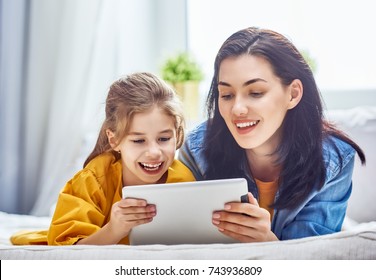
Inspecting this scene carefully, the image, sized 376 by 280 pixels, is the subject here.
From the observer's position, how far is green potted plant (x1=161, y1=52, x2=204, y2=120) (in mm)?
1071

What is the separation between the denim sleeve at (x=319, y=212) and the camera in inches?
33.4

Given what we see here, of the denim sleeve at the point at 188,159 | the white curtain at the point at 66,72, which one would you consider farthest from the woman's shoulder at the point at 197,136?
the white curtain at the point at 66,72

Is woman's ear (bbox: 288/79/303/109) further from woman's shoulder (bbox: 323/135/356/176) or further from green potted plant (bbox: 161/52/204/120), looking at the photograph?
green potted plant (bbox: 161/52/204/120)

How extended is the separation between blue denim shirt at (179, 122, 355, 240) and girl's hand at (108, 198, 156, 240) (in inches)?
6.0

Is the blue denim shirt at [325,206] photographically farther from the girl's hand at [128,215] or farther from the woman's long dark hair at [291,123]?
the girl's hand at [128,215]

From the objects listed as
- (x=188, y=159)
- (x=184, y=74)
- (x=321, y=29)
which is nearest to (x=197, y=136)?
(x=188, y=159)

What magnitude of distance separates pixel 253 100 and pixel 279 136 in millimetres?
69

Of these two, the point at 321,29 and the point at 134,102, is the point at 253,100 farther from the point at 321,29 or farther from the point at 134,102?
the point at 321,29

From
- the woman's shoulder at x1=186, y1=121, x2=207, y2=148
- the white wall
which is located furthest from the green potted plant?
the woman's shoulder at x1=186, y1=121, x2=207, y2=148

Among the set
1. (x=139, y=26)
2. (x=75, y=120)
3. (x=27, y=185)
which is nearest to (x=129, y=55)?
(x=139, y=26)

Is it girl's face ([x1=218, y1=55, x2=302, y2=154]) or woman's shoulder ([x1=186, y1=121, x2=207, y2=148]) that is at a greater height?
girl's face ([x1=218, y1=55, x2=302, y2=154])

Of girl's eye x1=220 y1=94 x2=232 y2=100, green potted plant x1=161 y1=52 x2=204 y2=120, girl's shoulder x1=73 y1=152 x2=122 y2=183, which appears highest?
green potted plant x1=161 y1=52 x2=204 y2=120

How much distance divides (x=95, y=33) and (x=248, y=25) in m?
0.40
